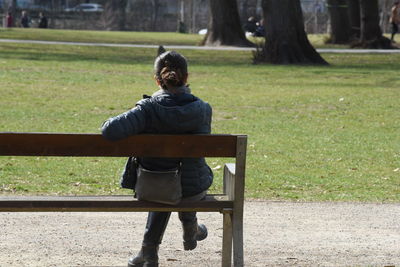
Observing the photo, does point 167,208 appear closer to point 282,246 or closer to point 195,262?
point 195,262

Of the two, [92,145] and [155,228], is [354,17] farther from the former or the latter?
[92,145]

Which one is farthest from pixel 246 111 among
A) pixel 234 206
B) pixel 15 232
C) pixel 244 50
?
pixel 244 50

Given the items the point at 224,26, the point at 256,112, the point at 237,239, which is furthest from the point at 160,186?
the point at 224,26

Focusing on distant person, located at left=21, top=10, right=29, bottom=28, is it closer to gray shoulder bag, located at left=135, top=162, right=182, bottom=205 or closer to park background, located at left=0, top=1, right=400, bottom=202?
park background, located at left=0, top=1, right=400, bottom=202

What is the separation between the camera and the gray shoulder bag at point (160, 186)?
610 cm

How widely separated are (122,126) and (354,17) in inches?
1677

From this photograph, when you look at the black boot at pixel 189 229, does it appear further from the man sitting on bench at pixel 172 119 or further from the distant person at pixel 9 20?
the distant person at pixel 9 20

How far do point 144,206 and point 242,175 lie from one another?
0.63 m

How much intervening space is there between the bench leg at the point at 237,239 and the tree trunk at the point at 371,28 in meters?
34.8

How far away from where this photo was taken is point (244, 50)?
130ft

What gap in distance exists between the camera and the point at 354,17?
47469 millimetres

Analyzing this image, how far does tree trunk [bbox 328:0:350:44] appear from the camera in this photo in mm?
44978

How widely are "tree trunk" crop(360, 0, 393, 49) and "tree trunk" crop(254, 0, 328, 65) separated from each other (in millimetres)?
8656

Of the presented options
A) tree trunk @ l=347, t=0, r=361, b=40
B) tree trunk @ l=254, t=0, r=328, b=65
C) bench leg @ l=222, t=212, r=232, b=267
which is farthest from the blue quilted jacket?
tree trunk @ l=347, t=0, r=361, b=40
